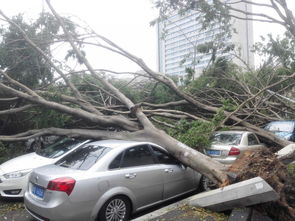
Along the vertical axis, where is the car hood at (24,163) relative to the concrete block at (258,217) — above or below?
above

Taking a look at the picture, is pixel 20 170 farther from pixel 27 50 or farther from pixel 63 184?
pixel 27 50

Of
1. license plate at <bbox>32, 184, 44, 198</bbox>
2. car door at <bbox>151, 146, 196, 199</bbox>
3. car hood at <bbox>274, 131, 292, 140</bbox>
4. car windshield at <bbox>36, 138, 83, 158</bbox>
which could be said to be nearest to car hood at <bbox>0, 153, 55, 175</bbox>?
car windshield at <bbox>36, 138, 83, 158</bbox>

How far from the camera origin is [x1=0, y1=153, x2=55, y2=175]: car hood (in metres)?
6.35

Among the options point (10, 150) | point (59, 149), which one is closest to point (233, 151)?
point (59, 149)

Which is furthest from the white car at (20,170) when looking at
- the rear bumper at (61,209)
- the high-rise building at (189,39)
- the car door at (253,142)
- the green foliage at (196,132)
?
the high-rise building at (189,39)

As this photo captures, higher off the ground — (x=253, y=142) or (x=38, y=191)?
(x=38, y=191)

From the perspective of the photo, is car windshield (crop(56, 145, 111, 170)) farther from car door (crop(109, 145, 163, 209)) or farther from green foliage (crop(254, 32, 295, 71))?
green foliage (crop(254, 32, 295, 71))

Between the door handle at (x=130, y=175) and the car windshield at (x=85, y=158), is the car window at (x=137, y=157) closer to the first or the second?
the door handle at (x=130, y=175)

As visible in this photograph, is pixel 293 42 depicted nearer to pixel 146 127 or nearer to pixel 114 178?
pixel 146 127

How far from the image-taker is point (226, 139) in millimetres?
8297

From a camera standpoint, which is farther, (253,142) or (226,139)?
(253,142)

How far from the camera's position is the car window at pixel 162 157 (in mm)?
5870

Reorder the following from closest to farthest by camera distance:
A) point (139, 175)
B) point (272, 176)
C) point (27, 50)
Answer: point (272, 176) → point (139, 175) → point (27, 50)

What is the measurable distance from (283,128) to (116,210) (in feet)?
27.6
